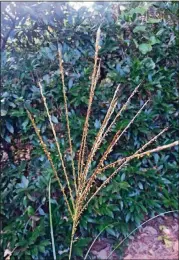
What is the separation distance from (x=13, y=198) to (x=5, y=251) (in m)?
0.30

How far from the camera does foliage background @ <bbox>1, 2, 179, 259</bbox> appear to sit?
78.4 inches

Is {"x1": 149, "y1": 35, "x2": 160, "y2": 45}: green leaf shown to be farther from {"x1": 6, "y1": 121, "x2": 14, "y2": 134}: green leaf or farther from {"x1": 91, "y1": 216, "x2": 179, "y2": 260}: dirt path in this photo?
{"x1": 91, "y1": 216, "x2": 179, "y2": 260}: dirt path

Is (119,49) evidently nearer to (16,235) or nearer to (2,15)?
(2,15)

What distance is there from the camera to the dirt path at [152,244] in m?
2.14

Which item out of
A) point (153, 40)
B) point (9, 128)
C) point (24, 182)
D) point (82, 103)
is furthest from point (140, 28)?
point (24, 182)

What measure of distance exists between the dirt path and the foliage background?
11 centimetres

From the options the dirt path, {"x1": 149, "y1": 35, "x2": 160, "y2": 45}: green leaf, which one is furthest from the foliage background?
the dirt path

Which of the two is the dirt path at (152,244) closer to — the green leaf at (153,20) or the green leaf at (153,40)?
the green leaf at (153,40)

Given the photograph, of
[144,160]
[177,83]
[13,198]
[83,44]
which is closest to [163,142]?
[144,160]

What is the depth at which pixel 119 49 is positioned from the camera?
7.64 feet

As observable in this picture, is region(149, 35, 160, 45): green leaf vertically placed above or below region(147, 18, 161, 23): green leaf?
below

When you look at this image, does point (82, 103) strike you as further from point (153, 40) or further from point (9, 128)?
point (153, 40)

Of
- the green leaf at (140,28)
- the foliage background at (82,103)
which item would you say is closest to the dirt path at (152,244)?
the foliage background at (82,103)

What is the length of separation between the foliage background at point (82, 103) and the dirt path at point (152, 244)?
11cm
